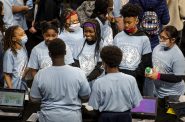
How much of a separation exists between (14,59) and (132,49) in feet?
4.36

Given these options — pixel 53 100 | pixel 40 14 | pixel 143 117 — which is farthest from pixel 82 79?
pixel 40 14

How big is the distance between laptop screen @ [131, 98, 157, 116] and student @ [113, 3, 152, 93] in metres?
0.67

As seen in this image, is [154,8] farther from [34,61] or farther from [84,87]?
[84,87]

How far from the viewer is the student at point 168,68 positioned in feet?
14.7

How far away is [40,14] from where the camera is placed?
259 inches

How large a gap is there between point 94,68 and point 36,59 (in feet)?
2.10

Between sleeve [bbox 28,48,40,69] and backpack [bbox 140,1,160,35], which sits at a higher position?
backpack [bbox 140,1,160,35]

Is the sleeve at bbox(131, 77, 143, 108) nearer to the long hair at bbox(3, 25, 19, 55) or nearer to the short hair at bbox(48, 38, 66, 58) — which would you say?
the short hair at bbox(48, 38, 66, 58)

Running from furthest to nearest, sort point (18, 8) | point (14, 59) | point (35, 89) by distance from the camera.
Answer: point (18, 8) → point (14, 59) → point (35, 89)

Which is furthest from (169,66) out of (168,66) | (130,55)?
(130,55)

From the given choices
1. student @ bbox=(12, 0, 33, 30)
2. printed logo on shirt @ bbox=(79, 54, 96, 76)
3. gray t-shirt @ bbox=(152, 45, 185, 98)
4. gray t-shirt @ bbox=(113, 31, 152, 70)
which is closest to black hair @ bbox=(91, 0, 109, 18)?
gray t-shirt @ bbox=(113, 31, 152, 70)

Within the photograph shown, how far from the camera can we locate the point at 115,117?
363 cm

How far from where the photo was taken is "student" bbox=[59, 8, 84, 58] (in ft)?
17.0

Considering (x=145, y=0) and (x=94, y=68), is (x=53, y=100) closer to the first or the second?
(x=94, y=68)
